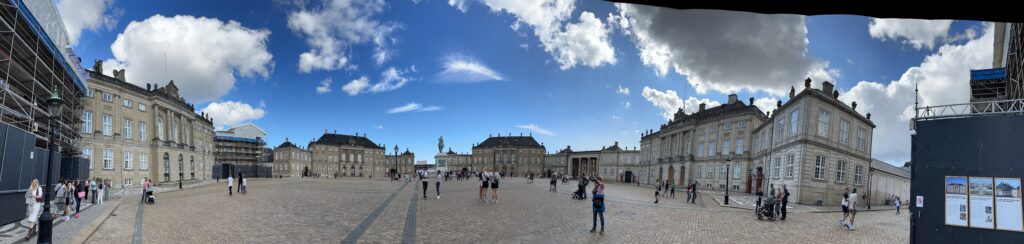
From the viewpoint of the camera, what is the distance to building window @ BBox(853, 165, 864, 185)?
31.5 m

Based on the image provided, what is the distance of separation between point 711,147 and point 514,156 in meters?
69.3

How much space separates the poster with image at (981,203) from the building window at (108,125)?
53.1 metres

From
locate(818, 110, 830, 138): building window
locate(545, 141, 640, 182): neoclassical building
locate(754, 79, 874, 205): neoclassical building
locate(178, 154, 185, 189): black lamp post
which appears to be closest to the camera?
locate(754, 79, 874, 205): neoclassical building

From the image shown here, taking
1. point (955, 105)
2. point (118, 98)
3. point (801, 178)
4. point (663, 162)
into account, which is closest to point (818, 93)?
point (801, 178)

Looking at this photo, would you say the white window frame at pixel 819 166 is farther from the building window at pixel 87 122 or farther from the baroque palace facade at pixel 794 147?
the building window at pixel 87 122

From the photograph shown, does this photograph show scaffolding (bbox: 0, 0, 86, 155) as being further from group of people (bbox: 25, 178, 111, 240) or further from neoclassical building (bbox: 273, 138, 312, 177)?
neoclassical building (bbox: 273, 138, 312, 177)

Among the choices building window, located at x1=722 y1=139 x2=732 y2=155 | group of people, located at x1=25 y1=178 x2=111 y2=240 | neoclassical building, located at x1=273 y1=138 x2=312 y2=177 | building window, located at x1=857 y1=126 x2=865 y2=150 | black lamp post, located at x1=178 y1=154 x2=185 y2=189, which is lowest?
neoclassical building, located at x1=273 y1=138 x2=312 y2=177

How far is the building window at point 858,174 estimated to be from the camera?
31.5 meters

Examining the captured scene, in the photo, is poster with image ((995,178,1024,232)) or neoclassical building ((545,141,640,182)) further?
neoclassical building ((545,141,640,182))

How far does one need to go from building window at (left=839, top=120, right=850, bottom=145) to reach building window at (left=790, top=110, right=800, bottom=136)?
2825mm

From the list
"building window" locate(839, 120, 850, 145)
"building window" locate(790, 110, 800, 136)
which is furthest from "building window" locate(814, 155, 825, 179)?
"building window" locate(839, 120, 850, 145)

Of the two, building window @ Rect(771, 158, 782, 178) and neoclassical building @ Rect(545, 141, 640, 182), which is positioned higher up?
building window @ Rect(771, 158, 782, 178)

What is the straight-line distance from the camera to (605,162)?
90.1 meters

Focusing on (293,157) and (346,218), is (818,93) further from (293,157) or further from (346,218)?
(293,157)
